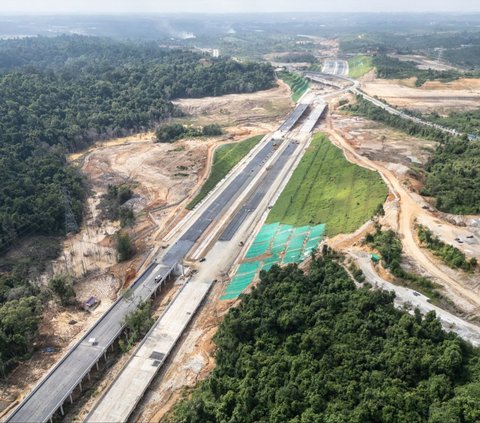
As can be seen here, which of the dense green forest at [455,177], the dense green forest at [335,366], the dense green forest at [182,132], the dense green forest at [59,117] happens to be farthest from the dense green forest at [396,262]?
the dense green forest at [182,132]

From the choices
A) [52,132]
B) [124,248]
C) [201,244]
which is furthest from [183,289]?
[52,132]

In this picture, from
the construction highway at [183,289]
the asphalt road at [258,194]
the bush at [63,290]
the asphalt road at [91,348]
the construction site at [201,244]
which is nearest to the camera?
the asphalt road at [91,348]

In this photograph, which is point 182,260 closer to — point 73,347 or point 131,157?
point 73,347

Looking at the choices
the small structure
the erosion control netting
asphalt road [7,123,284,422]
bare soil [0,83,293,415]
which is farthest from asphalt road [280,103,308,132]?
the small structure

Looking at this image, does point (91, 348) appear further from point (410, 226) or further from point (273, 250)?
point (410, 226)

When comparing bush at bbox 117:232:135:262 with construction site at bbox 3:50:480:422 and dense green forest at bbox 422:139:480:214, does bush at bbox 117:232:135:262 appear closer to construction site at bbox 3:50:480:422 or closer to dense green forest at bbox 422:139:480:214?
construction site at bbox 3:50:480:422

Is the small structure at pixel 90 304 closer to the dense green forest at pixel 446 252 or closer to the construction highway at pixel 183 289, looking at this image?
the construction highway at pixel 183 289
